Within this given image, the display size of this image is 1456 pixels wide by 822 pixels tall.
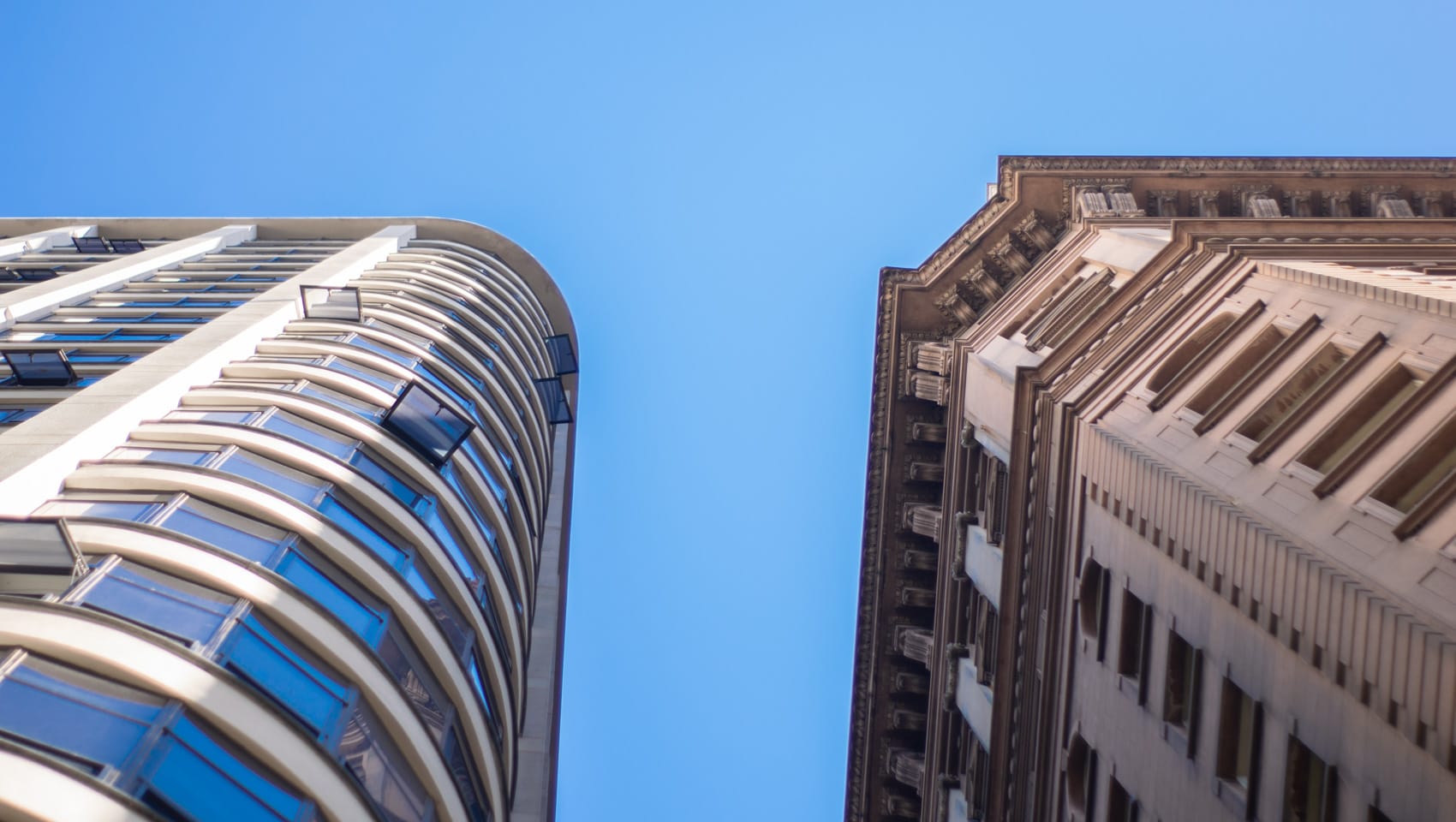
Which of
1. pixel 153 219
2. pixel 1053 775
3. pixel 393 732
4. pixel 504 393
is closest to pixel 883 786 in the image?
pixel 1053 775

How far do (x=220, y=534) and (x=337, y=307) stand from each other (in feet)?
44.4

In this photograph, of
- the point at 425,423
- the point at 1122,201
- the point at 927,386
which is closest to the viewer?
the point at 425,423

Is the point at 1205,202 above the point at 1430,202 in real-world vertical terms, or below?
below

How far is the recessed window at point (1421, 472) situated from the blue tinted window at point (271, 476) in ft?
54.1

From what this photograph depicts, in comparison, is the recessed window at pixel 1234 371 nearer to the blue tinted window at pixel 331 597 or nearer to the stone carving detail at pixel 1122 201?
the blue tinted window at pixel 331 597

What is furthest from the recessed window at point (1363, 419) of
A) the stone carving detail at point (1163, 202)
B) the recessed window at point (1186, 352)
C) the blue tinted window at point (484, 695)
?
the stone carving detail at point (1163, 202)

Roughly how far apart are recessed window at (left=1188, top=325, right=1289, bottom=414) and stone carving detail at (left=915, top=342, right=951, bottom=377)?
1621cm

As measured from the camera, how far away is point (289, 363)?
25.8m

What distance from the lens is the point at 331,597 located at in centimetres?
1788

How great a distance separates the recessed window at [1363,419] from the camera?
14.5 meters

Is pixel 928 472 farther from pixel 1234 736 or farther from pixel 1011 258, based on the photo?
pixel 1234 736

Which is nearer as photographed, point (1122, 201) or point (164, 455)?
point (164, 455)

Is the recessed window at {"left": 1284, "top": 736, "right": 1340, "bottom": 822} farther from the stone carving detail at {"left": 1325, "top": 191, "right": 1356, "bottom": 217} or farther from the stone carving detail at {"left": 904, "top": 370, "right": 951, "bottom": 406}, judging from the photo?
the stone carving detail at {"left": 1325, "top": 191, "right": 1356, "bottom": 217}

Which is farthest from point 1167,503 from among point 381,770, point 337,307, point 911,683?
point 337,307
